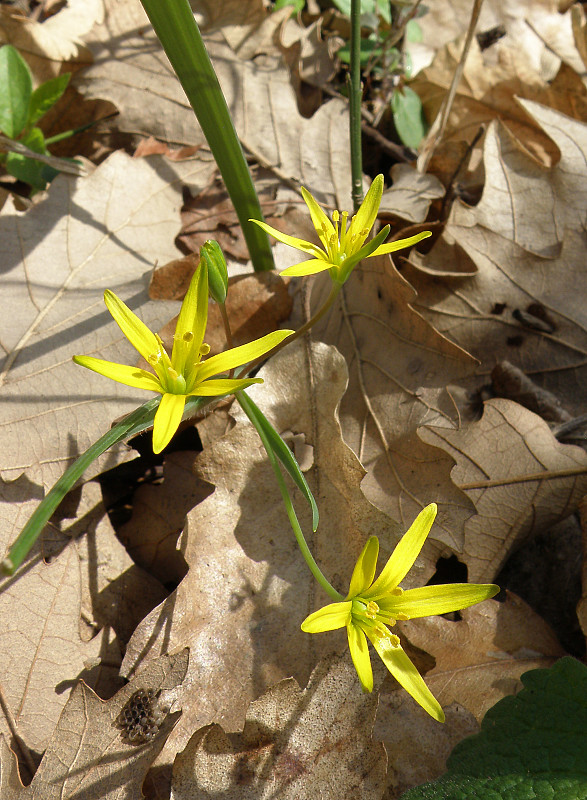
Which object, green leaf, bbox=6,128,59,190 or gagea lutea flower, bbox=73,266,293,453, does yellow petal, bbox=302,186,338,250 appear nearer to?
gagea lutea flower, bbox=73,266,293,453

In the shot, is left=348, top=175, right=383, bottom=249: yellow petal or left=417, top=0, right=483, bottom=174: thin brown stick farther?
left=417, top=0, right=483, bottom=174: thin brown stick

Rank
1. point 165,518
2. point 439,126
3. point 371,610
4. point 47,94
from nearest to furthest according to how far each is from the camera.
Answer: point 371,610 → point 165,518 → point 47,94 → point 439,126

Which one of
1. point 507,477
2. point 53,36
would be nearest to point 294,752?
point 507,477

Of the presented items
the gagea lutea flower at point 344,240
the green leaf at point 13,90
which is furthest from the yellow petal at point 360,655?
the green leaf at point 13,90

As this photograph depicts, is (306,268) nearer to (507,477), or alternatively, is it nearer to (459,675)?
(507,477)

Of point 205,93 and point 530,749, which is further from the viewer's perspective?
point 205,93

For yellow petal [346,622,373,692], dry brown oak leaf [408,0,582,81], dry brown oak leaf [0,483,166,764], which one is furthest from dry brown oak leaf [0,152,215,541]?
dry brown oak leaf [408,0,582,81]
